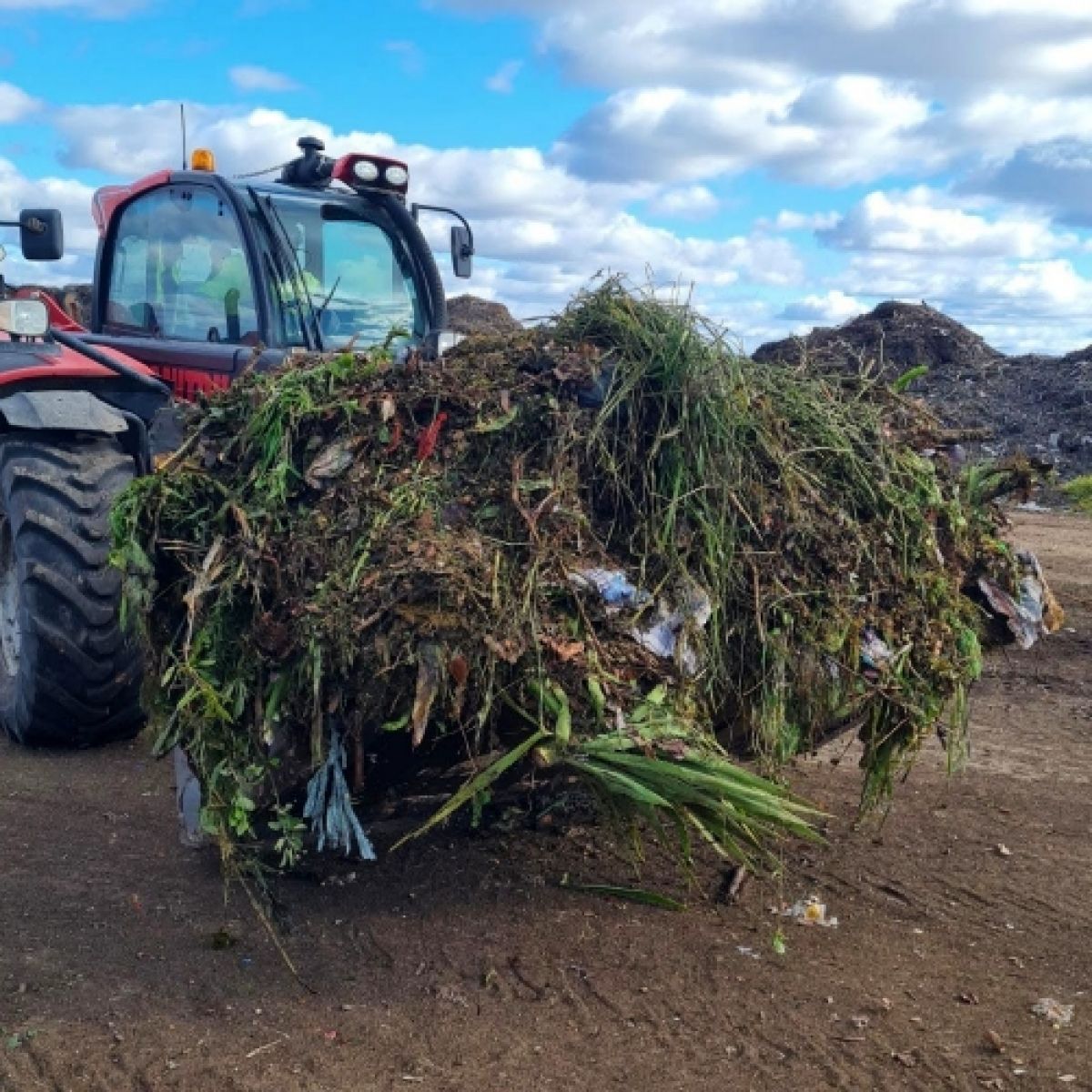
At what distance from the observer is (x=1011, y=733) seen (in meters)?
6.39

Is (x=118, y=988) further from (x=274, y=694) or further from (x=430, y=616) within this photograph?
(x=430, y=616)

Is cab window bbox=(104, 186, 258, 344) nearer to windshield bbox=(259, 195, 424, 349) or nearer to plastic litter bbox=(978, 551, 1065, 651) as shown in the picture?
windshield bbox=(259, 195, 424, 349)

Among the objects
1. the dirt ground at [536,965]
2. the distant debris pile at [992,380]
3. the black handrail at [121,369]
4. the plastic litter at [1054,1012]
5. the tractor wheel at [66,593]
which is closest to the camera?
the dirt ground at [536,965]

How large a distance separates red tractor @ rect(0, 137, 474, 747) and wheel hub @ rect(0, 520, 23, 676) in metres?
0.01

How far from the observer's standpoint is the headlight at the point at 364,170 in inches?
250

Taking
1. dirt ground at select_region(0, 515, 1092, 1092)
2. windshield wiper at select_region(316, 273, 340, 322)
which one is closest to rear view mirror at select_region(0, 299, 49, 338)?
windshield wiper at select_region(316, 273, 340, 322)

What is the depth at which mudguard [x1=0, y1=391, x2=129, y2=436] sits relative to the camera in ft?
17.9

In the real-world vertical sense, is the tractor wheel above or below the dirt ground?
above

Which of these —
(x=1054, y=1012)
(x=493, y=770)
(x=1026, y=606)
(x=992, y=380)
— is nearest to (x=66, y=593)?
(x=493, y=770)

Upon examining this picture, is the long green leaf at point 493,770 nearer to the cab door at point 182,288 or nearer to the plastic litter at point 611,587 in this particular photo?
the plastic litter at point 611,587

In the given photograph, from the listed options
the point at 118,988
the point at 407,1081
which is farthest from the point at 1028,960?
the point at 118,988

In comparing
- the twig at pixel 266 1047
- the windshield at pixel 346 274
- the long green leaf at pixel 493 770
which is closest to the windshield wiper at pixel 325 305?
the windshield at pixel 346 274

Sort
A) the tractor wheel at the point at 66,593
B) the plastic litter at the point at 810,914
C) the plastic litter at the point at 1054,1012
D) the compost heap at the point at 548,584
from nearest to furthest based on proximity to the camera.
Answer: the compost heap at the point at 548,584, the plastic litter at the point at 1054,1012, the plastic litter at the point at 810,914, the tractor wheel at the point at 66,593

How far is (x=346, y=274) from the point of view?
6195 mm
